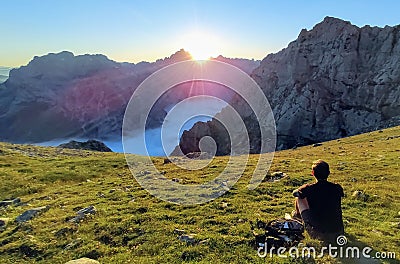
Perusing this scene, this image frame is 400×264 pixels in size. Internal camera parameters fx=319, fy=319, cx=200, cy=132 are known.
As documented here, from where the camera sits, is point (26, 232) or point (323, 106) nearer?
point (26, 232)

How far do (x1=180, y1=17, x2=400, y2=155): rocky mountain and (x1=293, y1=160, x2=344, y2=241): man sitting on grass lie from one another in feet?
350

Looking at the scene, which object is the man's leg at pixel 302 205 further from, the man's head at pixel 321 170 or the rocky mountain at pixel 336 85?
the rocky mountain at pixel 336 85

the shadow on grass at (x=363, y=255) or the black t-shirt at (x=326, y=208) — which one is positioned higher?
the black t-shirt at (x=326, y=208)

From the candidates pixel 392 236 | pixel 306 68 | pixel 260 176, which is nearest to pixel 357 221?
pixel 392 236

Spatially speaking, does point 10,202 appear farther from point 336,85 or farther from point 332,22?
point 332,22

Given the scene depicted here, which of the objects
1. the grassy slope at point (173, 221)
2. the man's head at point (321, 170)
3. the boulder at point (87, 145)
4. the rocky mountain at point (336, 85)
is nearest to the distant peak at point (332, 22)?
the rocky mountain at point (336, 85)

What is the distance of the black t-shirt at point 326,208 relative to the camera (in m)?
12.5

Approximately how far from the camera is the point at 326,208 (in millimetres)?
12539

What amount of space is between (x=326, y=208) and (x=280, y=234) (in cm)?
226

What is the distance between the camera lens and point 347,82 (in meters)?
131

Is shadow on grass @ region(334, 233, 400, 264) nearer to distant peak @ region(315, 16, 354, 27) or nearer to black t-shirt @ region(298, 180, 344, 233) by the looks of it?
black t-shirt @ region(298, 180, 344, 233)

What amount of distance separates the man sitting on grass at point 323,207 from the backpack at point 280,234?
2.00ft

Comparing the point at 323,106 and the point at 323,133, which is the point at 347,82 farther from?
the point at 323,133

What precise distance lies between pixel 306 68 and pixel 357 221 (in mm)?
141767
